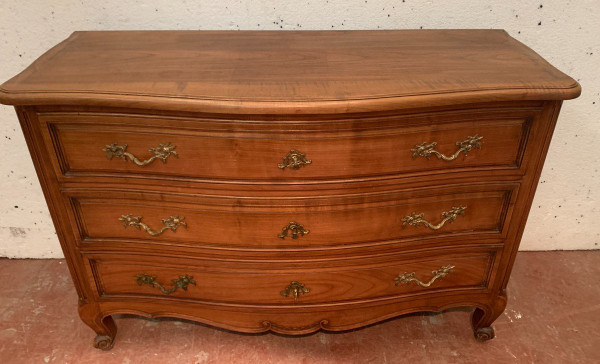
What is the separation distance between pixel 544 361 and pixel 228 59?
68.9 inches

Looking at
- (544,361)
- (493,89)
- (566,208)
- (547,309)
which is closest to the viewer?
(493,89)

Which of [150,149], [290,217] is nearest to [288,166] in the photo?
[290,217]

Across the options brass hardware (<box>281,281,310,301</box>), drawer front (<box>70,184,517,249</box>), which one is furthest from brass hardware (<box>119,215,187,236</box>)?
brass hardware (<box>281,281,310,301</box>)

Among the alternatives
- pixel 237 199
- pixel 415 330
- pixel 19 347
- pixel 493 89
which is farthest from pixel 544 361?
pixel 19 347

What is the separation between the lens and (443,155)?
4.78ft

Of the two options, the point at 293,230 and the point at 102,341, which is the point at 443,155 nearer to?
the point at 293,230

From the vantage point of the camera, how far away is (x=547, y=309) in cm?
221

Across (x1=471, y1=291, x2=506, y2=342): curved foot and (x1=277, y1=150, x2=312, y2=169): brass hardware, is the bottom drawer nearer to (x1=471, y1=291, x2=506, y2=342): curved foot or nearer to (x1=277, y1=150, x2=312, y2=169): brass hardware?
(x1=471, y1=291, x2=506, y2=342): curved foot

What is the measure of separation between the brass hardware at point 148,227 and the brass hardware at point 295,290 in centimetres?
44

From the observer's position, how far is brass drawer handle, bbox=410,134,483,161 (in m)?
1.44

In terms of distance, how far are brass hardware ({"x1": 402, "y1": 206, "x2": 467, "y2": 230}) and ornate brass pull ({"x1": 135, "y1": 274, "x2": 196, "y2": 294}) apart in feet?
2.60

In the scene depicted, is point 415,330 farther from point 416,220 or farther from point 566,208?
point 566,208

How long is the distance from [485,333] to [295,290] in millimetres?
902

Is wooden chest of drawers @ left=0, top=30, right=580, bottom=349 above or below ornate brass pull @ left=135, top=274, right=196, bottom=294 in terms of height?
above
